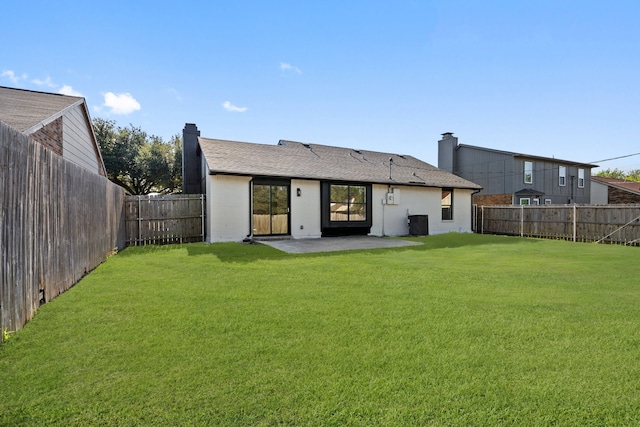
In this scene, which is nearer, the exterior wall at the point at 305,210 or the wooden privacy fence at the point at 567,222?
the wooden privacy fence at the point at 567,222

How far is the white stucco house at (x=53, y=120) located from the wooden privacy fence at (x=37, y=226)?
2683 millimetres

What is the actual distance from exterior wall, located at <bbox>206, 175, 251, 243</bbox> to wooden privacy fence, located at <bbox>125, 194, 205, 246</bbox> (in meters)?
0.56

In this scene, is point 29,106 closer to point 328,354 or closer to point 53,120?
point 53,120

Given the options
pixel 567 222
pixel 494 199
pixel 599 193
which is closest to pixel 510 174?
pixel 494 199

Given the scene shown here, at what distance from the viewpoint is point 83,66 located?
40.5ft

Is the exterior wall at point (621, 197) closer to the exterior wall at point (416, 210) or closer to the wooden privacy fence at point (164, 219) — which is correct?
the exterior wall at point (416, 210)

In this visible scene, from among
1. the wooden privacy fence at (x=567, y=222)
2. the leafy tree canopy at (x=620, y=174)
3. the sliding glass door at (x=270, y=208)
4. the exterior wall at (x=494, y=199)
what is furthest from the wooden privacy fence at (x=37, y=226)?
the leafy tree canopy at (x=620, y=174)

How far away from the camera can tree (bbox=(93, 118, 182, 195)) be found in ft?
80.6

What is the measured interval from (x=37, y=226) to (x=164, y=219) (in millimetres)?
7704

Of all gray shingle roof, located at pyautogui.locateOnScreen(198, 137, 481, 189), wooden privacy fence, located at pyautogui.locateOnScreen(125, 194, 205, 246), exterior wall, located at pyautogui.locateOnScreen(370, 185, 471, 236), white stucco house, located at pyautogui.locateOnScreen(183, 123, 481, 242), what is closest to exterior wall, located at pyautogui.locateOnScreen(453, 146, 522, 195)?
white stucco house, located at pyautogui.locateOnScreen(183, 123, 481, 242)

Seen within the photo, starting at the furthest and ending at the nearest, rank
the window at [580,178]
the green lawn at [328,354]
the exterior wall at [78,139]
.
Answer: the window at [580,178] < the exterior wall at [78,139] < the green lawn at [328,354]

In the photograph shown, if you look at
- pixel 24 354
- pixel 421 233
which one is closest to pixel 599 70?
pixel 421 233

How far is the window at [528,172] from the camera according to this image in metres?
→ 22.4

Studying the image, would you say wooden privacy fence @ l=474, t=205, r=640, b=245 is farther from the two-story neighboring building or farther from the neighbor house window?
the neighbor house window
